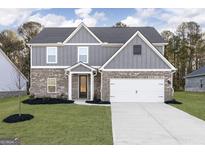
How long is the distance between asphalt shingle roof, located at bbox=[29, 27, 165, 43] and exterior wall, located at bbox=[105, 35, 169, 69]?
131 inches

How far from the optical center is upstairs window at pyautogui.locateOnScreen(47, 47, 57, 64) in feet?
96.8

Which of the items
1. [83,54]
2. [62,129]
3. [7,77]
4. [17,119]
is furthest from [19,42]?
[62,129]

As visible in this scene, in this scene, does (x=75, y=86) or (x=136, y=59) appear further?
(x=75, y=86)

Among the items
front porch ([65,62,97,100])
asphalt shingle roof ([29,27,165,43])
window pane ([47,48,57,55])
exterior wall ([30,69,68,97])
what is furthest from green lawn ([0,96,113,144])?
asphalt shingle roof ([29,27,165,43])

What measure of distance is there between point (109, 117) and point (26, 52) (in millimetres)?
40614

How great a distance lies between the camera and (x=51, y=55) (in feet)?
97.2

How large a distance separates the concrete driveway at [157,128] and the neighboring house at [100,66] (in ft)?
27.0

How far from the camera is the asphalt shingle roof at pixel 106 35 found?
1197 inches

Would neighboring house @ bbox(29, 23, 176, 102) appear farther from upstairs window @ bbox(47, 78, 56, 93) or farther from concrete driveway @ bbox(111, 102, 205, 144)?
concrete driveway @ bbox(111, 102, 205, 144)

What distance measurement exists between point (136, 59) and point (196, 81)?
25453 millimetres

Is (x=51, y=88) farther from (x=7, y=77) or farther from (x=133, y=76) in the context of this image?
(x=7, y=77)

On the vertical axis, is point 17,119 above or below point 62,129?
above
